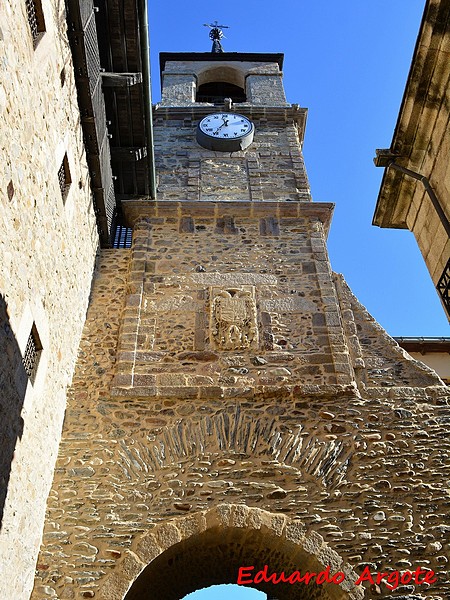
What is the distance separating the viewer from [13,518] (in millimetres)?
4434

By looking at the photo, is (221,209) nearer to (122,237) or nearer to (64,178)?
(122,237)

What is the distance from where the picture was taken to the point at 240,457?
5797 millimetres

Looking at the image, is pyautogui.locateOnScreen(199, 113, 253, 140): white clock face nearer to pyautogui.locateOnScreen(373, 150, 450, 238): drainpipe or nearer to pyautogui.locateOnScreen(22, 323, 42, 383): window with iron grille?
pyautogui.locateOnScreen(373, 150, 450, 238): drainpipe

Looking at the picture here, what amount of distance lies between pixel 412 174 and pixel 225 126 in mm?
5851

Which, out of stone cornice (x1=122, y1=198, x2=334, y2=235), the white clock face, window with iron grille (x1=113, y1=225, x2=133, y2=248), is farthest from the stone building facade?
the white clock face

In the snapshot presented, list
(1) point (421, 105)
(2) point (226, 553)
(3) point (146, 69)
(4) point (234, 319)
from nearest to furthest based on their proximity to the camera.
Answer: (2) point (226, 553) → (1) point (421, 105) → (4) point (234, 319) → (3) point (146, 69)

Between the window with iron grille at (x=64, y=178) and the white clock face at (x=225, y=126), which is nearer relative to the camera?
the window with iron grille at (x=64, y=178)

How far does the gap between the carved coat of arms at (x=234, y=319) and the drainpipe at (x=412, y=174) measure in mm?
2114

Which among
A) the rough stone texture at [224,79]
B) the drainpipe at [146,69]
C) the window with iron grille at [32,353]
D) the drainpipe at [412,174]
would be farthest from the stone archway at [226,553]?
the rough stone texture at [224,79]

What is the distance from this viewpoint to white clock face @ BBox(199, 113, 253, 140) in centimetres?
1107

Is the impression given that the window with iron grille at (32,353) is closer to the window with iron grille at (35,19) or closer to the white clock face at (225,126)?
the window with iron grille at (35,19)

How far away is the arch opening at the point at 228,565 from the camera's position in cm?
527

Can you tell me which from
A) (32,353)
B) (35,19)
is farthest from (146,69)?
(32,353)

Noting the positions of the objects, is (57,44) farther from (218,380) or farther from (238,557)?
(238,557)
